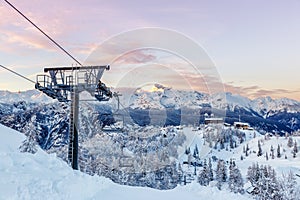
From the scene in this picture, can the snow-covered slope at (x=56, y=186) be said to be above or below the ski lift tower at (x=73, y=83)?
below

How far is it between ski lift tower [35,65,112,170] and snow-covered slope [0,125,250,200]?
1846mm

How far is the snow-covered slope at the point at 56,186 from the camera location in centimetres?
846

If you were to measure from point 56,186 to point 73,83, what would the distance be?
6519mm

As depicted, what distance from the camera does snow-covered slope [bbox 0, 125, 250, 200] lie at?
8461 mm

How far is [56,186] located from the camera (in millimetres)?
9328

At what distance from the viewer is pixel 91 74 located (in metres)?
15.1

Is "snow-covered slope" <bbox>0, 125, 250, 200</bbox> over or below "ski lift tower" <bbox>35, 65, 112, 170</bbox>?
below

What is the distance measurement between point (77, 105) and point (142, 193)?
5608 millimetres

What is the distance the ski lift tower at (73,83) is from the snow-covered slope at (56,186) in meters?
1.85

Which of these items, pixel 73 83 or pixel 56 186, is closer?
pixel 56 186

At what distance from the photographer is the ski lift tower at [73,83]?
15023 mm

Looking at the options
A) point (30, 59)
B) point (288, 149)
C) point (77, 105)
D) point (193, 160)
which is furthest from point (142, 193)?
point (288, 149)

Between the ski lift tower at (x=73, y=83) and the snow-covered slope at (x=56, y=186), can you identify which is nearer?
the snow-covered slope at (x=56, y=186)

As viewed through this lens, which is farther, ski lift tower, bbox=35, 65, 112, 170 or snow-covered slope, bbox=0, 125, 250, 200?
ski lift tower, bbox=35, 65, 112, 170
